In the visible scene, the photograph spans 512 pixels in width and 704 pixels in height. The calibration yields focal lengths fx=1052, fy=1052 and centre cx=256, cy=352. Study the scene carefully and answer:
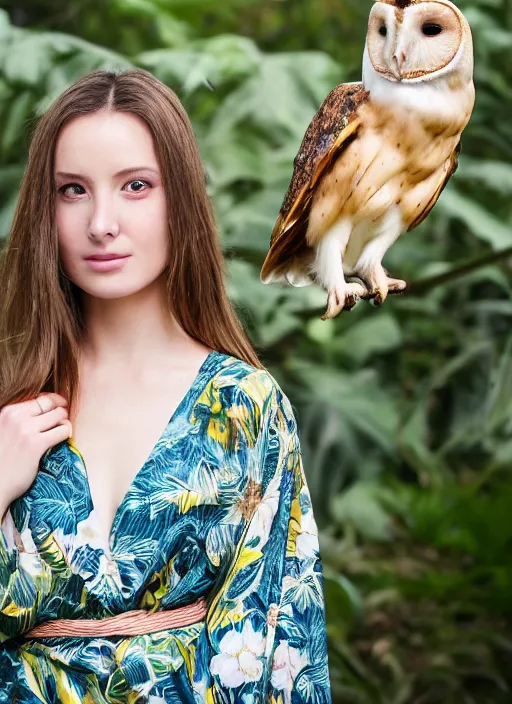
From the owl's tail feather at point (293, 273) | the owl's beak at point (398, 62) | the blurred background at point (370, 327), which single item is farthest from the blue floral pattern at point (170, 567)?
the blurred background at point (370, 327)

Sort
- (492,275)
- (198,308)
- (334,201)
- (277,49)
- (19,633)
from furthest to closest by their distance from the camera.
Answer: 1. (277,49)
2. (492,275)
3. (198,308)
4. (19,633)
5. (334,201)

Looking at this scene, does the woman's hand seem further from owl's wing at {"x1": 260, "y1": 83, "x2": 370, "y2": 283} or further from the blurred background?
the blurred background

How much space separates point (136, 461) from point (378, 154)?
0.40m

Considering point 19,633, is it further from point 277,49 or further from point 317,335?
point 277,49

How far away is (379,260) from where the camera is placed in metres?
0.93

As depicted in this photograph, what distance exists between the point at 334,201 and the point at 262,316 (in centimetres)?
98

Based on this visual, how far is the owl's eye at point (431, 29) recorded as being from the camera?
822 mm

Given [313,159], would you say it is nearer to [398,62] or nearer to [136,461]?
[398,62]

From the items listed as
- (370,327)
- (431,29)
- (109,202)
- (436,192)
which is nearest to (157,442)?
(109,202)

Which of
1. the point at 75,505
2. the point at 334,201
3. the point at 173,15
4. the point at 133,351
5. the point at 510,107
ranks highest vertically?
the point at 173,15

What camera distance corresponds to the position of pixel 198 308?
1.15 metres

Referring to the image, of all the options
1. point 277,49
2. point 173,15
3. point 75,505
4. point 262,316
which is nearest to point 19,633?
point 75,505

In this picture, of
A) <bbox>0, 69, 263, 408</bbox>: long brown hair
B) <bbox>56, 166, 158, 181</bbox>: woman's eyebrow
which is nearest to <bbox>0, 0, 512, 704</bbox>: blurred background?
<bbox>0, 69, 263, 408</bbox>: long brown hair

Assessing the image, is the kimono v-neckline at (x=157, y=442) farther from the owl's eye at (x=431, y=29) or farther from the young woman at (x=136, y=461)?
the owl's eye at (x=431, y=29)
